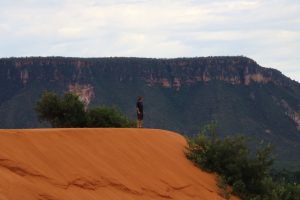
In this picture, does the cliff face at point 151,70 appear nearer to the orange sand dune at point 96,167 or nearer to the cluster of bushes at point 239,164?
the cluster of bushes at point 239,164

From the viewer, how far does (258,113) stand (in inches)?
3403

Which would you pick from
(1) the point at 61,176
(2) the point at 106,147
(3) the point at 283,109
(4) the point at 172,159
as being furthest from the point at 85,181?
(3) the point at 283,109

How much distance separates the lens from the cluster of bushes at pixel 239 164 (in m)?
18.4

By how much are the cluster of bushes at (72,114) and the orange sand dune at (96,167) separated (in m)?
9.49

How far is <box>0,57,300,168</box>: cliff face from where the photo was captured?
78.3 m

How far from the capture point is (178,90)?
94.6 meters

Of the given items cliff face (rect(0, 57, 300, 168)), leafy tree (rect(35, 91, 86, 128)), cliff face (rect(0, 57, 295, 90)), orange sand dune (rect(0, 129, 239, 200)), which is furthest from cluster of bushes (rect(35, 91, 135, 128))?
cliff face (rect(0, 57, 295, 90))

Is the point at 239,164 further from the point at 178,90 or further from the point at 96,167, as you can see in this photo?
the point at 178,90

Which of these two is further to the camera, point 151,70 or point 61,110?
point 151,70

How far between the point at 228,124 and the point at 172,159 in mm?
58044

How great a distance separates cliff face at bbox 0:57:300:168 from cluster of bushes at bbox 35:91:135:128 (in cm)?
4174

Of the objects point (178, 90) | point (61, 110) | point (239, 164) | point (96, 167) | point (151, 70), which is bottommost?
point (239, 164)

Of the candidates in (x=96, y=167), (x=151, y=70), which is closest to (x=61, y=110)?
(x=96, y=167)

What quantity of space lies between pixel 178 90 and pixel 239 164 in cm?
7578
